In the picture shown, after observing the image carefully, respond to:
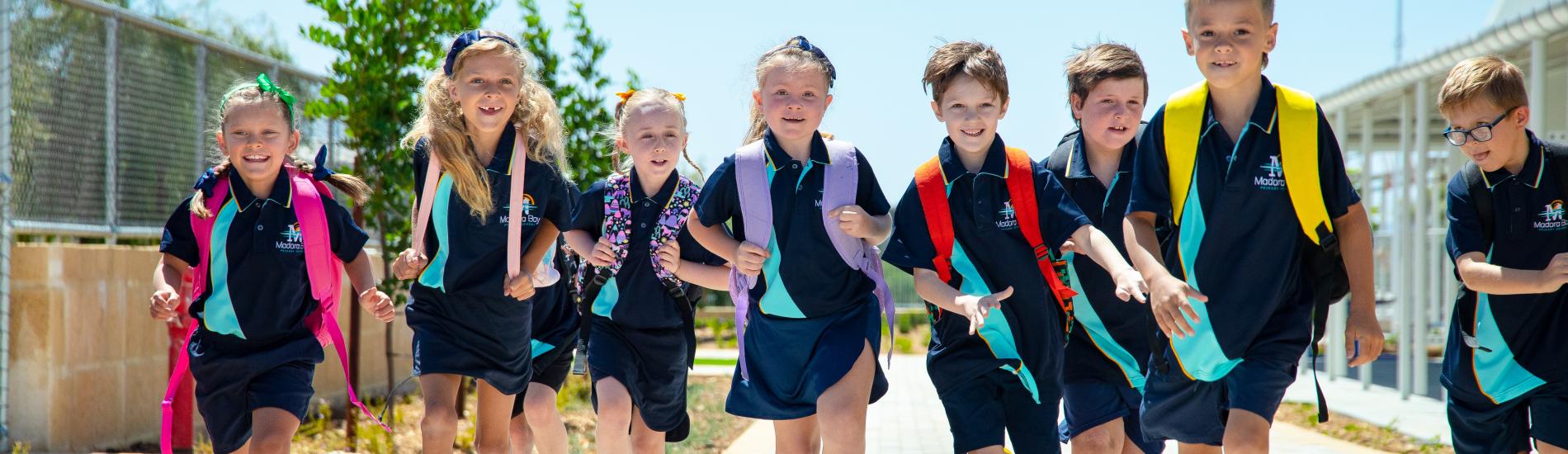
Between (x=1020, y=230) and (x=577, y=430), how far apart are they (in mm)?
5426

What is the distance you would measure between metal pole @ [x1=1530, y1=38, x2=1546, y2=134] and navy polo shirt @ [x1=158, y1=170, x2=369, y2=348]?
25.4ft

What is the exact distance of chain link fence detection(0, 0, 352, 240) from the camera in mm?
6984

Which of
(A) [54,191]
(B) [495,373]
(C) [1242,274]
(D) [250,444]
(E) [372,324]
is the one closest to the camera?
(C) [1242,274]

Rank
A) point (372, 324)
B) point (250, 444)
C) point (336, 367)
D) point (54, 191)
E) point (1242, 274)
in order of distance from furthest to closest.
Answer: point (372, 324) → point (336, 367) → point (54, 191) → point (250, 444) → point (1242, 274)

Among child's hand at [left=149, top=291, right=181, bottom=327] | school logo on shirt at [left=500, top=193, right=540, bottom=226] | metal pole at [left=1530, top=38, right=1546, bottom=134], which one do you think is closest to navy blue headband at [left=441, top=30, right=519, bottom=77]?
school logo on shirt at [left=500, top=193, right=540, bottom=226]

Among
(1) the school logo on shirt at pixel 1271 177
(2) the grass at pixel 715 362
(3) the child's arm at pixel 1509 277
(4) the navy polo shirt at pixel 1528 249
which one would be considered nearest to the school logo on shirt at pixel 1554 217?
(4) the navy polo shirt at pixel 1528 249

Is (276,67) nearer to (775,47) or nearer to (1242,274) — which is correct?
(775,47)

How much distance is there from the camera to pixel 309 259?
4.64 meters

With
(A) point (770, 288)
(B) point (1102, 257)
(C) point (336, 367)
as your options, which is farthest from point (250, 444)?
(C) point (336, 367)

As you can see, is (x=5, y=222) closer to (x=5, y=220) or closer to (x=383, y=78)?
(x=5, y=220)

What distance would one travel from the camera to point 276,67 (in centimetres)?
909

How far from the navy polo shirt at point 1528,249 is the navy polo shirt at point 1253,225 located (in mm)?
1268

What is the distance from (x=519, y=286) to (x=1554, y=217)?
148 inches

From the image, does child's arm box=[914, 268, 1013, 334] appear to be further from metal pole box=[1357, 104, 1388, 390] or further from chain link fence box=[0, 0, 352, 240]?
metal pole box=[1357, 104, 1388, 390]
